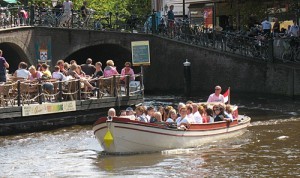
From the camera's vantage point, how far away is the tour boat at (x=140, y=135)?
22172mm

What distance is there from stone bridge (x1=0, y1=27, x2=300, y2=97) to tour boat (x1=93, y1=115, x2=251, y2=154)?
12.5m

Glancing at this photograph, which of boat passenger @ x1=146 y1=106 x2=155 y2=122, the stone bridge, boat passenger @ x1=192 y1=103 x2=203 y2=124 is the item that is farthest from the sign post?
boat passenger @ x1=146 y1=106 x2=155 y2=122

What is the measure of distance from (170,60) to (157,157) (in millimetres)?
19026

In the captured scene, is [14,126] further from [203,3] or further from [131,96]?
[203,3]

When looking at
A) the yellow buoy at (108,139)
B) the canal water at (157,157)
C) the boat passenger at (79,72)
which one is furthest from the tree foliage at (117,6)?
the yellow buoy at (108,139)

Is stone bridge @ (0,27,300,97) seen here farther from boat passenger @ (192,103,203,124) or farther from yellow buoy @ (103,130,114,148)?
yellow buoy @ (103,130,114,148)

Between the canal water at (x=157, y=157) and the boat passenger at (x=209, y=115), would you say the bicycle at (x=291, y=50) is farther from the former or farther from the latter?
the boat passenger at (x=209, y=115)

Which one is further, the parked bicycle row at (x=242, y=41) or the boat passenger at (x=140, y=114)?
the parked bicycle row at (x=242, y=41)

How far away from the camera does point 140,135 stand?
2239cm

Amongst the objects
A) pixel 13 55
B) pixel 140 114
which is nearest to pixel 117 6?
pixel 13 55

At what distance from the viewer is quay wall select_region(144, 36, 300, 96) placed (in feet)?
118

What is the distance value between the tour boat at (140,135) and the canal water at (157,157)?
0.21 metres

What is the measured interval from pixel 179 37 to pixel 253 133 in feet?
47.7

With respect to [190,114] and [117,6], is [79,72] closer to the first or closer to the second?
[190,114]
